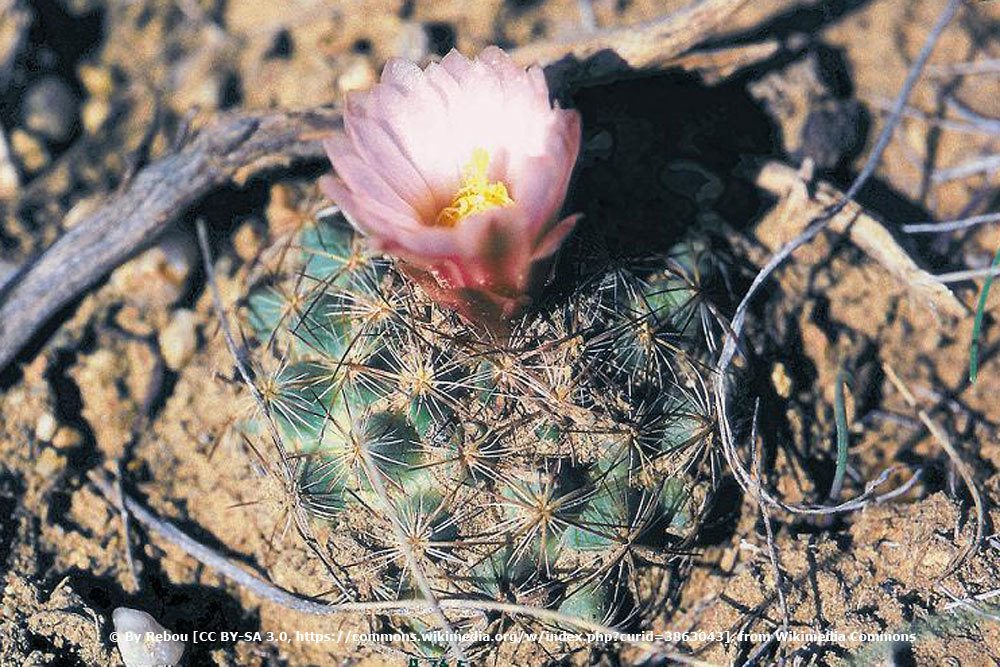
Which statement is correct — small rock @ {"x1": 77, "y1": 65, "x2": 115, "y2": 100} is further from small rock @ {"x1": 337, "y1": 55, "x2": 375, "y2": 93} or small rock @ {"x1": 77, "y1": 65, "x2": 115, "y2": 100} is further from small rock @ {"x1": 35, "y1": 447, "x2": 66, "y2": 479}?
small rock @ {"x1": 35, "y1": 447, "x2": 66, "y2": 479}

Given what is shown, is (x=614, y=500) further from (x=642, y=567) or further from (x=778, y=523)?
(x=778, y=523)

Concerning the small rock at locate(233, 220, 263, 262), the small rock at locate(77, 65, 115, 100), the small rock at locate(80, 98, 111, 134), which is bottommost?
the small rock at locate(233, 220, 263, 262)

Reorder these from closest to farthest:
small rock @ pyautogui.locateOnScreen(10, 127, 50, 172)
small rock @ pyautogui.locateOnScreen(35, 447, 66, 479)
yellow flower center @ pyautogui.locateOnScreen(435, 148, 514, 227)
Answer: yellow flower center @ pyautogui.locateOnScreen(435, 148, 514, 227) < small rock @ pyautogui.locateOnScreen(35, 447, 66, 479) < small rock @ pyautogui.locateOnScreen(10, 127, 50, 172)

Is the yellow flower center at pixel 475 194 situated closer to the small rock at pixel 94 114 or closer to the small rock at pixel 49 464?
the small rock at pixel 49 464

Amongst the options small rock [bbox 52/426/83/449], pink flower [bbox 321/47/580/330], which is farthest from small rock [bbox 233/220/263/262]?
pink flower [bbox 321/47/580/330]

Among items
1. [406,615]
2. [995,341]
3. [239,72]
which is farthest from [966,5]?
[406,615]

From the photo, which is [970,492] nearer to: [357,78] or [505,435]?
[505,435]

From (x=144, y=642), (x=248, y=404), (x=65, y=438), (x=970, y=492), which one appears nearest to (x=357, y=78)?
(x=248, y=404)
